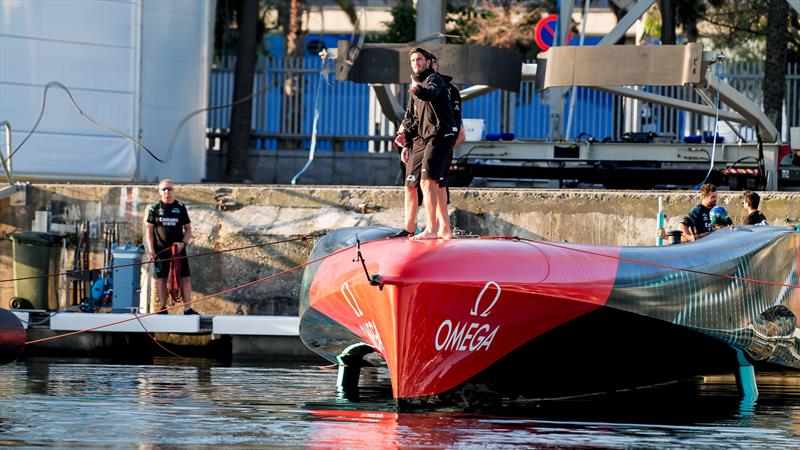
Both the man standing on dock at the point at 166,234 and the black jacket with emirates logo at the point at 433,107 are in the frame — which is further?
the man standing on dock at the point at 166,234

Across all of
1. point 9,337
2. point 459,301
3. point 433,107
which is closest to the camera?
point 459,301

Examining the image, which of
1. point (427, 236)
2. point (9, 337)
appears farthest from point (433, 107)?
point (9, 337)

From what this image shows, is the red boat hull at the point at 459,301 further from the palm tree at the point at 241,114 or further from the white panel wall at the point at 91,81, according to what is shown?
the palm tree at the point at 241,114

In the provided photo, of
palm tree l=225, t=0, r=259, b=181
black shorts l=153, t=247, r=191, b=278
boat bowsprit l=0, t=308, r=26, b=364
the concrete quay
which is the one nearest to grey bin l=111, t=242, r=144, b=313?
black shorts l=153, t=247, r=191, b=278

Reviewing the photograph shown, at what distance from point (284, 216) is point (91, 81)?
520 centimetres

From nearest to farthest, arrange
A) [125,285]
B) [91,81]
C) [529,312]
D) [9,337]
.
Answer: [529,312] < [9,337] < [125,285] < [91,81]

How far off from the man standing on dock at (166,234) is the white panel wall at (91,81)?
4548 mm

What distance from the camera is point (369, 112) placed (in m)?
25.1

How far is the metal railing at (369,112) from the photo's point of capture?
973 inches

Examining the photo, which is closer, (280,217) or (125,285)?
(125,285)

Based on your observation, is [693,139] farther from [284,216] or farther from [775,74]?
[775,74]

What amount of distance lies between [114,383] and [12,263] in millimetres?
5411

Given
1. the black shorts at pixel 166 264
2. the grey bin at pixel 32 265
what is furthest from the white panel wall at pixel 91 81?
the black shorts at pixel 166 264

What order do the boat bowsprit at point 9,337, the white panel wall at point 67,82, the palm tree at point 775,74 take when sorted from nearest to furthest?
1. the boat bowsprit at point 9,337
2. the white panel wall at point 67,82
3. the palm tree at point 775,74
